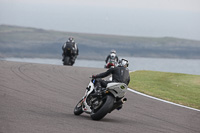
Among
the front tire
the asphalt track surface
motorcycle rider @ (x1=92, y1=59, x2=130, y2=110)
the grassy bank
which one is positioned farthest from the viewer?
the grassy bank

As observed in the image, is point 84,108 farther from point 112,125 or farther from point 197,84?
point 197,84

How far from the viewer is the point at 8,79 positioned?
18031 mm

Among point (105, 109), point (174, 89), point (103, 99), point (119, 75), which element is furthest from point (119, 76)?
point (174, 89)

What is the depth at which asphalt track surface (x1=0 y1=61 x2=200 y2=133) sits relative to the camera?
30.3 ft

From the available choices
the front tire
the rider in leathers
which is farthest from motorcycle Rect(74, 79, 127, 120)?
the rider in leathers

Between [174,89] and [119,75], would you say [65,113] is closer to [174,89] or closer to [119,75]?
[119,75]

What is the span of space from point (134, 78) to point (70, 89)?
6.98m

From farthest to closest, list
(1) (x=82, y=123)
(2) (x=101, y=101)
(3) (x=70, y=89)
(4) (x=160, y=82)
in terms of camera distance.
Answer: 1. (4) (x=160, y=82)
2. (3) (x=70, y=89)
3. (2) (x=101, y=101)
4. (1) (x=82, y=123)

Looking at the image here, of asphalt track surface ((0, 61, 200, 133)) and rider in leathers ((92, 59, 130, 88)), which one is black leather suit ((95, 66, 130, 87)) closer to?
rider in leathers ((92, 59, 130, 88))

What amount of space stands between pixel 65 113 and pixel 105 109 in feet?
4.84

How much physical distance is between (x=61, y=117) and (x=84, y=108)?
75 cm

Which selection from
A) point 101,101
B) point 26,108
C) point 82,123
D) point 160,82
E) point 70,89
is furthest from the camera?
point 160,82

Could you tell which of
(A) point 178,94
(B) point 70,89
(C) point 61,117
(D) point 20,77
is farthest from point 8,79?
(C) point 61,117

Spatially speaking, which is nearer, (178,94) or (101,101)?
(101,101)
